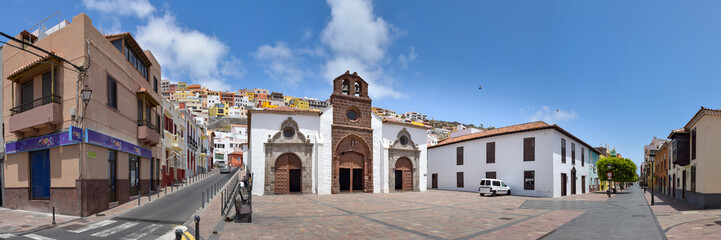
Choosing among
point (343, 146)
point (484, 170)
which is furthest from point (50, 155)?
point (484, 170)

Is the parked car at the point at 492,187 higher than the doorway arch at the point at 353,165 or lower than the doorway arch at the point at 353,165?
lower

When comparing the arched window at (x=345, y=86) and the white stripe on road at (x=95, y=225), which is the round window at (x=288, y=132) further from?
the white stripe on road at (x=95, y=225)

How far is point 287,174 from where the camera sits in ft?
88.3

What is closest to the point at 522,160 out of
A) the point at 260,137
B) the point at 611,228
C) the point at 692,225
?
the point at 692,225

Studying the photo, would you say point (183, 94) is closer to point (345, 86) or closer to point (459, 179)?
point (345, 86)

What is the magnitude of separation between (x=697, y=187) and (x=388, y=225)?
17.0m

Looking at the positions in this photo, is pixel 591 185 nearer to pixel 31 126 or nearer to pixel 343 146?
pixel 343 146

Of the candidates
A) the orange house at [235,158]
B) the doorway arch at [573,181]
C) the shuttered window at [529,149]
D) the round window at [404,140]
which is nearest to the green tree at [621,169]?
the doorway arch at [573,181]

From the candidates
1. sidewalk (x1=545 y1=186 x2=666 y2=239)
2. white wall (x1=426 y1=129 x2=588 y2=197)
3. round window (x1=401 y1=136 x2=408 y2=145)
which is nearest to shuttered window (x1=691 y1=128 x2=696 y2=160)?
sidewalk (x1=545 y1=186 x2=666 y2=239)

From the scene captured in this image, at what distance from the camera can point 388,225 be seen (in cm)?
1293

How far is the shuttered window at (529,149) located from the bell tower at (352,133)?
1265cm

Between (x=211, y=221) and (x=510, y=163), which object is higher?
(x=510, y=163)

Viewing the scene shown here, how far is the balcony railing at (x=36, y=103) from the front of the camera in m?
15.6

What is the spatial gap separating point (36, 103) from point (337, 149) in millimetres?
17905
